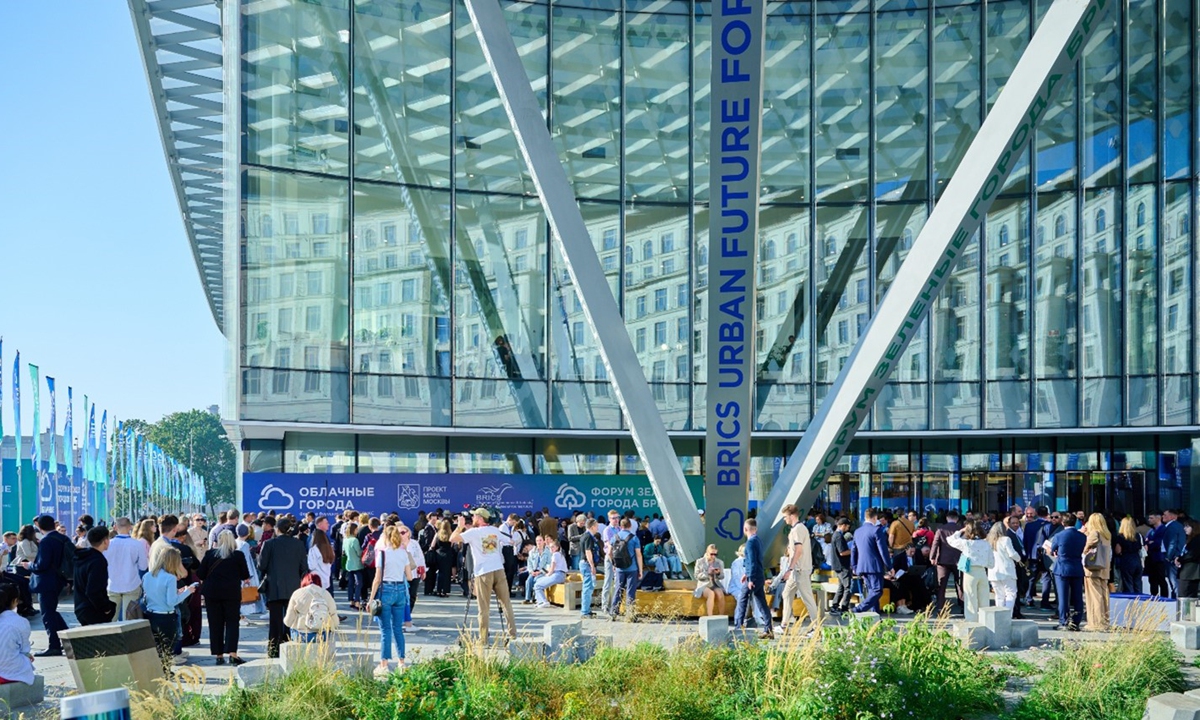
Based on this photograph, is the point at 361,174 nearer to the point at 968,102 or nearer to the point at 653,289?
the point at 653,289

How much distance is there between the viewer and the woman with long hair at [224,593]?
14094mm

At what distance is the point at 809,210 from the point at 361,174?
474 inches

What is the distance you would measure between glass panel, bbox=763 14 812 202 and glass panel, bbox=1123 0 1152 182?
8023 millimetres

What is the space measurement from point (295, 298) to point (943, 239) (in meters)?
16.6

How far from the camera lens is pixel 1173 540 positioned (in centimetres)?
2014

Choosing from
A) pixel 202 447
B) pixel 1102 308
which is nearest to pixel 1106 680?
pixel 1102 308

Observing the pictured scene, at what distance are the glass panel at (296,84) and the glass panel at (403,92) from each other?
1.56 feet

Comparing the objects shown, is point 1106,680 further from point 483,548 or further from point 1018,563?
point 1018,563

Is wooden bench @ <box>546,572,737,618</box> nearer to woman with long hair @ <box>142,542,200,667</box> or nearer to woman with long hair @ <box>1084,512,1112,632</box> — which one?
woman with long hair @ <box>1084,512,1112,632</box>

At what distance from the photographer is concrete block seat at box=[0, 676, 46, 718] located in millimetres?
10814

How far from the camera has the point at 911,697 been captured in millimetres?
10148

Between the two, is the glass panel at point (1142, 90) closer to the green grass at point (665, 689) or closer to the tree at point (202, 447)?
the green grass at point (665, 689)

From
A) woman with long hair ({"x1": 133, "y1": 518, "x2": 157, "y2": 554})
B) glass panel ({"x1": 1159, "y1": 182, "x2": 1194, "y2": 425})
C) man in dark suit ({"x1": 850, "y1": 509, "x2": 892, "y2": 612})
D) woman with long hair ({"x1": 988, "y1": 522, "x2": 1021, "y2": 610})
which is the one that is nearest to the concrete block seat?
woman with long hair ({"x1": 133, "y1": 518, "x2": 157, "y2": 554})

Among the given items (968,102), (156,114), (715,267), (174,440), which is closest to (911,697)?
(715,267)
